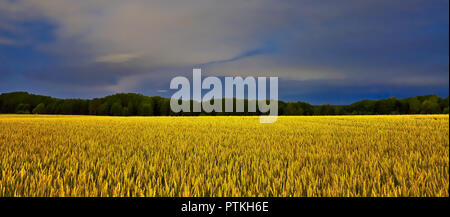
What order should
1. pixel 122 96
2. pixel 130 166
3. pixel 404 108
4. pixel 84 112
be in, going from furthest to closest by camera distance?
1. pixel 122 96
2. pixel 404 108
3. pixel 84 112
4. pixel 130 166

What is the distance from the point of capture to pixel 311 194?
8.07ft

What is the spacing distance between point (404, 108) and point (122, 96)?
11862 cm

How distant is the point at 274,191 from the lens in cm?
255

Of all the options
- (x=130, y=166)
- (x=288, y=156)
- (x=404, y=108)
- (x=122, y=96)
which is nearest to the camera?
(x=130, y=166)

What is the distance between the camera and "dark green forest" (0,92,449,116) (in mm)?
80938

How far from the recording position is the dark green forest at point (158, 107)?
80.9 meters

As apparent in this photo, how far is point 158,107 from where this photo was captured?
3578 inches
